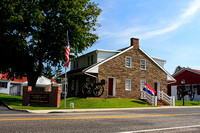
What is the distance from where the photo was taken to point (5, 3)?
75.0 ft

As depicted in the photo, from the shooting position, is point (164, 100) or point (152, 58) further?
point (152, 58)

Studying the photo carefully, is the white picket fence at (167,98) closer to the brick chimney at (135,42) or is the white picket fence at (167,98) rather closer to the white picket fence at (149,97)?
the white picket fence at (149,97)

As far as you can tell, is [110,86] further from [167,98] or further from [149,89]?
[167,98]

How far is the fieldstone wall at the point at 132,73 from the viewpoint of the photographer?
2759cm

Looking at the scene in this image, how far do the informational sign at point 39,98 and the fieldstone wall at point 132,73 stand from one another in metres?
8.34

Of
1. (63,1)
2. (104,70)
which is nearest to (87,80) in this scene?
(104,70)

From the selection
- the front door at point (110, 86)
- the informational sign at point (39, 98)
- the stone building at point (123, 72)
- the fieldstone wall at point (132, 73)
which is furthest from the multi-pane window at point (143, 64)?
the informational sign at point (39, 98)

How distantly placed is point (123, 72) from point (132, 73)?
1.48 m

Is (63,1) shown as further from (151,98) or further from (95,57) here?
(151,98)

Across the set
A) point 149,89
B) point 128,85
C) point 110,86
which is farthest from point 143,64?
point 110,86

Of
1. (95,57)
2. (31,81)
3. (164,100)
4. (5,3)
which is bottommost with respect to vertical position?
(164,100)

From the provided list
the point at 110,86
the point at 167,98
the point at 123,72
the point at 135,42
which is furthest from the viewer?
the point at 135,42

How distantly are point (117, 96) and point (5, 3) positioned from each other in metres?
16.5

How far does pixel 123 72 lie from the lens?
28.7 metres
